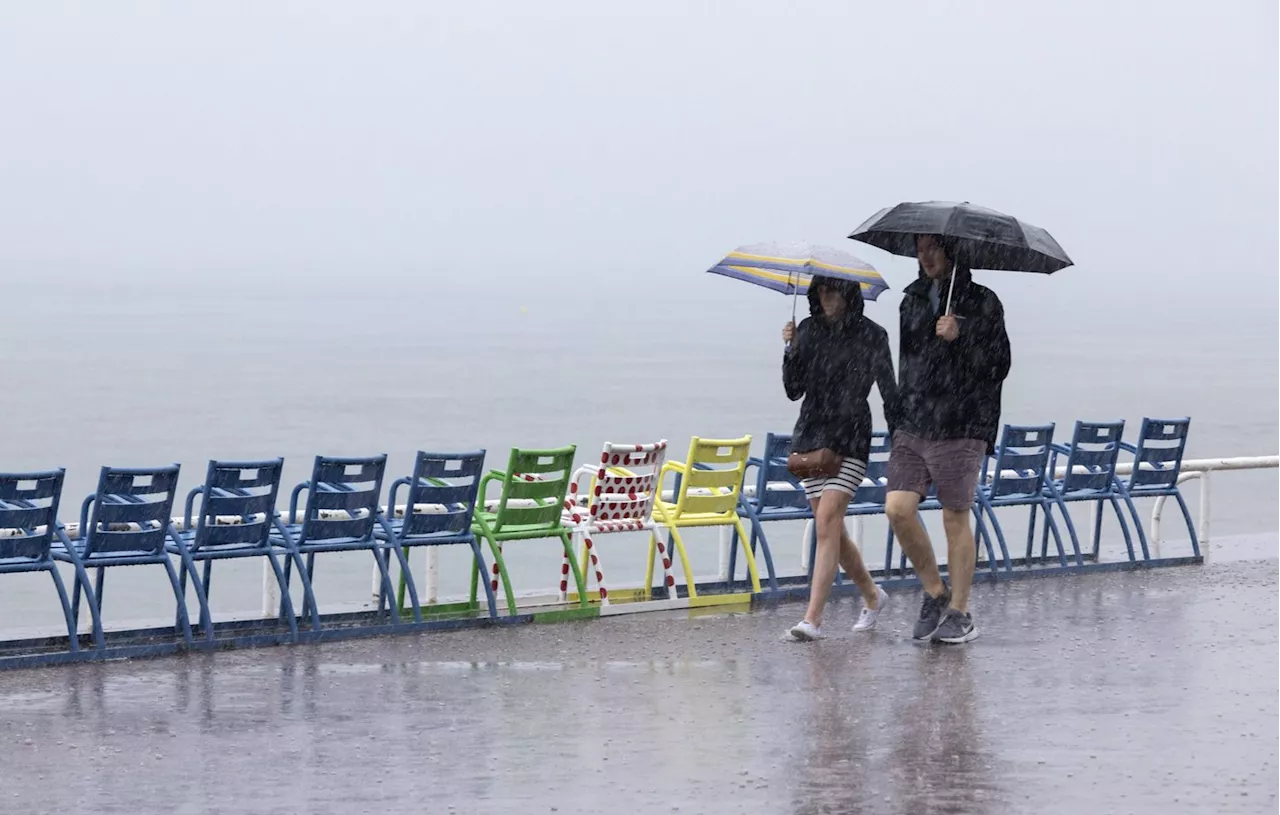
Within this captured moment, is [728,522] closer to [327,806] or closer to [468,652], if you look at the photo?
[468,652]

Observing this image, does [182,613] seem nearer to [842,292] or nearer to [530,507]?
[530,507]

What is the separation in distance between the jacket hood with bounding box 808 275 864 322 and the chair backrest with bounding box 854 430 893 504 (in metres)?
2.73

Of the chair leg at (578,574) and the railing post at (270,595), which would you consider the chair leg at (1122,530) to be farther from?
the railing post at (270,595)

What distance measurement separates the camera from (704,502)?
467 inches

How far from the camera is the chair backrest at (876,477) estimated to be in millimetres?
12812

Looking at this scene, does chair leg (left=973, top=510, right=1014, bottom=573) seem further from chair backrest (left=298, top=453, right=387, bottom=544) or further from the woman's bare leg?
chair backrest (left=298, top=453, right=387, bottom=544)

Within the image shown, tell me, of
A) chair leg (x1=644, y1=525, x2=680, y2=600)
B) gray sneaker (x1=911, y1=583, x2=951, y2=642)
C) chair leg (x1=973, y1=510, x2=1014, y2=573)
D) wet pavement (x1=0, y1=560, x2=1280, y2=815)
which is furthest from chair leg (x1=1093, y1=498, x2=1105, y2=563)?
gray sneaker (x1=911, y1=583, x2=951, y2=642)

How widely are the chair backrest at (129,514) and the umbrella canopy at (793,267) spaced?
3.10m

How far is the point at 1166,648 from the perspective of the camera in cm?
974

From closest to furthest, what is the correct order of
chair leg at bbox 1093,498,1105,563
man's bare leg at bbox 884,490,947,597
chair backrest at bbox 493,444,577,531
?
man's bare leg at bbox 884,490,947,597
chair backrest at bbox 493,444,577,531
chair leg at bbox 1093,498,1105,563

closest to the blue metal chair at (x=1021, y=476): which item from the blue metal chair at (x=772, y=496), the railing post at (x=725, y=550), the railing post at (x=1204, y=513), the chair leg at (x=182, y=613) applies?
the railing post at (x=1204, y=513)

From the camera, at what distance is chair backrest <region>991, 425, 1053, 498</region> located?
43.5 feet

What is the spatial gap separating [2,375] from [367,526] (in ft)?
338

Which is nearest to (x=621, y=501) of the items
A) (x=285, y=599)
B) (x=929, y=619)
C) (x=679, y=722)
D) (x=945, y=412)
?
(x=285, y=599)
